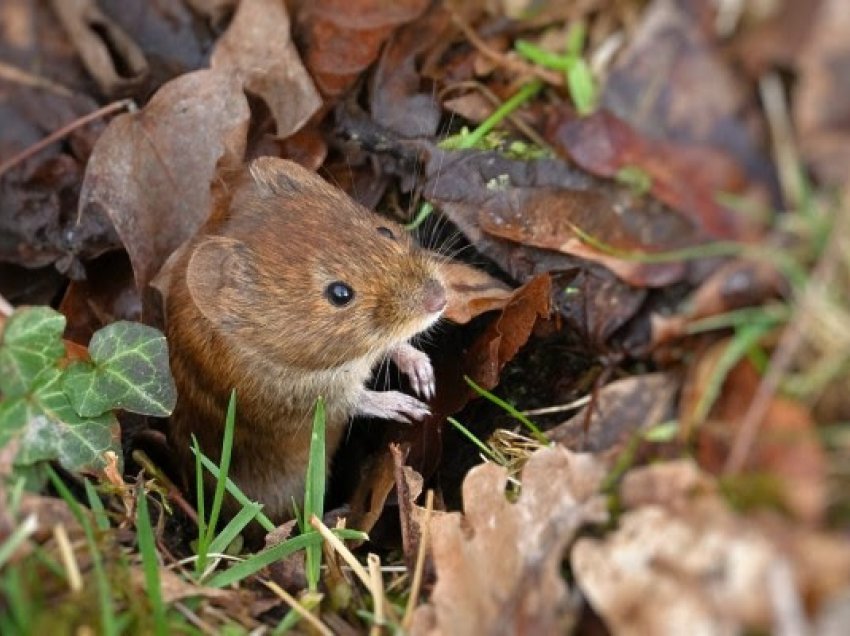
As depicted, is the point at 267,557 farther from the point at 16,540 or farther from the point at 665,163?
the point at 665,163

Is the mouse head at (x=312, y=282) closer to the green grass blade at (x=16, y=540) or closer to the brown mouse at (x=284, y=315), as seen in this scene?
the brown mouse at (x=284, y=315)

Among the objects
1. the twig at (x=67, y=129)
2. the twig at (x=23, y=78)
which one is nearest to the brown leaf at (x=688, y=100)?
the twig at (x=67, y=129)

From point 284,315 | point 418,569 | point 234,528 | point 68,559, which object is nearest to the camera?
point 68,559

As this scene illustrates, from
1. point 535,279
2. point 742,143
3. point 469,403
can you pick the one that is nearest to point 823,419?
point 742,143

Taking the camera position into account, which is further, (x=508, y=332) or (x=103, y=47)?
(x=103, y=47)

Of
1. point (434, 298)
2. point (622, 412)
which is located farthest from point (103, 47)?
point (622, 412)

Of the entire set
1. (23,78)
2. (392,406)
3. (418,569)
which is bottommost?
(392,406)

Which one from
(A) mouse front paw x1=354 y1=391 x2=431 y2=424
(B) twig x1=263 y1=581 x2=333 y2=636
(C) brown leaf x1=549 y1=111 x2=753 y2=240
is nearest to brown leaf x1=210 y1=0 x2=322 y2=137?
(A) mouse front paw x1=354 y1=391 x2=431 y2=424

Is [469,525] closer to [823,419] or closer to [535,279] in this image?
[535,279]
